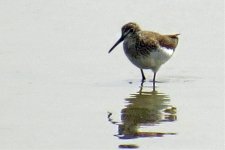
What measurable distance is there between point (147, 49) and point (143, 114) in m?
2.43

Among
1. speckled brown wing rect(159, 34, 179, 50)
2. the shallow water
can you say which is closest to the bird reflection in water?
the shallow water

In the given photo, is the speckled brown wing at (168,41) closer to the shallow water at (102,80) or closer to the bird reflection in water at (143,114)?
the shallow water at (102,80)

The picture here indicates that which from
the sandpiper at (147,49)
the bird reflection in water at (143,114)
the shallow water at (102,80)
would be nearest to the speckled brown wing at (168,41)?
the sandpiper at (147,49)

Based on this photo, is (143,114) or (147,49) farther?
(147,49)

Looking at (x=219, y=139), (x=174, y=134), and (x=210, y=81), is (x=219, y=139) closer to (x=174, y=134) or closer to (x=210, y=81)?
(x=174, y=134)

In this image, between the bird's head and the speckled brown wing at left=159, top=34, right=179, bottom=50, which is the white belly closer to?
the speckled brown wing at left=159, top=34, right=179, bottom=50

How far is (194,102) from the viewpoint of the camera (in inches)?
456

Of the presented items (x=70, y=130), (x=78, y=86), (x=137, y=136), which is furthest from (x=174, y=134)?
(x=78, y=86)

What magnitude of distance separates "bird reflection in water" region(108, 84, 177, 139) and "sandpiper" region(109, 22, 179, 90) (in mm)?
848

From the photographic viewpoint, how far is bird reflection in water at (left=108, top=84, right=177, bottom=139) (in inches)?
395

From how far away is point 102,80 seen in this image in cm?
1282

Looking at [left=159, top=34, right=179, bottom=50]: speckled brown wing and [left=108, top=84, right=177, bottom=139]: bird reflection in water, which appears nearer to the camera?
[left=108, top=84, right=177, bottom=139]: bird reflection in water

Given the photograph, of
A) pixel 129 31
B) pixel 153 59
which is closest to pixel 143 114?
pixel 153 59

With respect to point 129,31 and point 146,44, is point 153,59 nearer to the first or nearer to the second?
point 146,44
